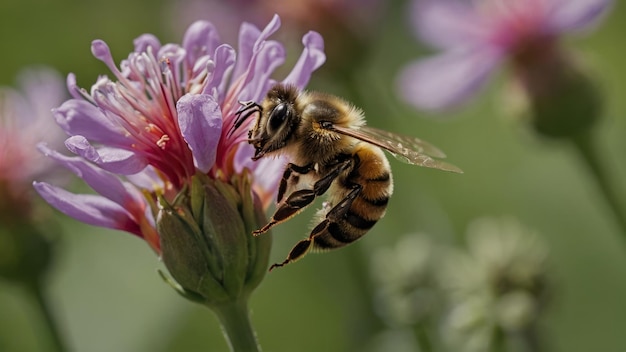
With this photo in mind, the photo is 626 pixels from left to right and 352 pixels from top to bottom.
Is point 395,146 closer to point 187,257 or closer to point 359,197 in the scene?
point 359,197

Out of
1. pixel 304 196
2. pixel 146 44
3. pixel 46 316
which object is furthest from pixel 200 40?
pixel 46 316

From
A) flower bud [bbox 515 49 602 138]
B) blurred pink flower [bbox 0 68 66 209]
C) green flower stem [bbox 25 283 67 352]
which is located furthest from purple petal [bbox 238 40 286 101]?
flower bud [bbox 515 49 602 138]

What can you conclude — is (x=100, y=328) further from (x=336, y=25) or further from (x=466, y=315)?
(x=466, y=315)

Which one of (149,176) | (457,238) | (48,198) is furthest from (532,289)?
(457,238)

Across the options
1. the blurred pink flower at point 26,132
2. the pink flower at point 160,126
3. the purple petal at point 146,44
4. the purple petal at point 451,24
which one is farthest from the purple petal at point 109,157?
the purple petal at point 451,24

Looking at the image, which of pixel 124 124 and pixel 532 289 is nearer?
pixel 124 124

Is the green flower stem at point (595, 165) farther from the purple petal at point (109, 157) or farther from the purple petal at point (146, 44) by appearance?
the purple petal at point (109, 157)

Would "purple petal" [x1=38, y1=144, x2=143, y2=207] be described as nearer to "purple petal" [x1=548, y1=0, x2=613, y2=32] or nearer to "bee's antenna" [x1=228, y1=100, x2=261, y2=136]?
"bee's antenna" [x1=228, y1=100, x2=261, y2=136]
